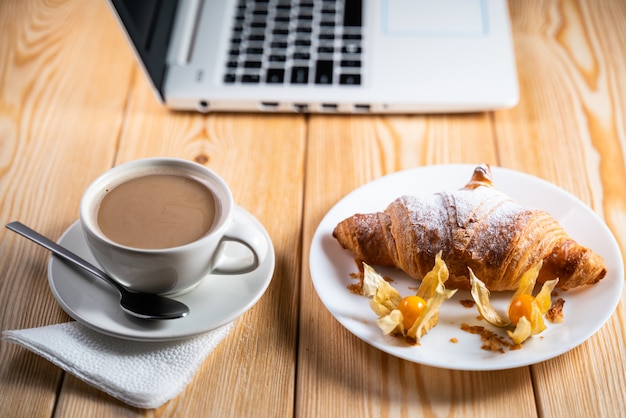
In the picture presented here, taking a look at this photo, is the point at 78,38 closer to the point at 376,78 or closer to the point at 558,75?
the point at 376,78

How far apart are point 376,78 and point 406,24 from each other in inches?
6.5

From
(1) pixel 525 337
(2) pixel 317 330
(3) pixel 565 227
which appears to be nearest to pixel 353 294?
(2) pixel 317 330

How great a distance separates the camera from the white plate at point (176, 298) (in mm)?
813

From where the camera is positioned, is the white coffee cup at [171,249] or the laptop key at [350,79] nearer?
the white coffee cup at [171,249]

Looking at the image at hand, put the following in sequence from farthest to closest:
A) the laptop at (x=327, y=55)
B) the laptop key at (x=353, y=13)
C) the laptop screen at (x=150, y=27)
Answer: the laptop key at (x=353, y=13) → the laptop at (x=327, y=55) → the laptop screen at (x=150, y=27)

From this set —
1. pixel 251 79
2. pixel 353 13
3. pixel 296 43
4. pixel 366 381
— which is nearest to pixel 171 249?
pixel 366 381

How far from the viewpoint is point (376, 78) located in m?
1.20

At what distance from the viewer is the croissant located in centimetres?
84

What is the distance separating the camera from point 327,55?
4.03 ft

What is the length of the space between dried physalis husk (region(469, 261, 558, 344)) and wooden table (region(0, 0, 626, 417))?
64mm

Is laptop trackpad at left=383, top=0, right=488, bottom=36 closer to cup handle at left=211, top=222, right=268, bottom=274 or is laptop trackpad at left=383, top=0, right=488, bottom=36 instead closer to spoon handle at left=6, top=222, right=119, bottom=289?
cup handle at left=211, top=222, right=268, bottom=274

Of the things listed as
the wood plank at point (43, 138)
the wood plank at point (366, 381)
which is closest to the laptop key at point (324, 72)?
the wood plank at point (366, 381)

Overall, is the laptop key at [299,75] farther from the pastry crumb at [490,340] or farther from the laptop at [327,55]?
the pastry crumb at [490,340]

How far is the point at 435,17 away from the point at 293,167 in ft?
1.43
